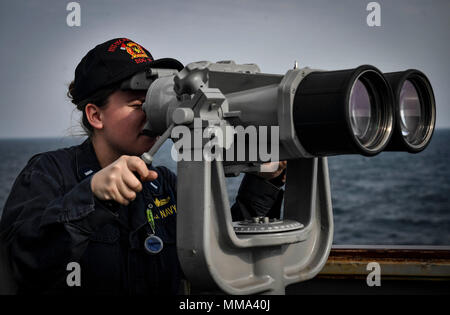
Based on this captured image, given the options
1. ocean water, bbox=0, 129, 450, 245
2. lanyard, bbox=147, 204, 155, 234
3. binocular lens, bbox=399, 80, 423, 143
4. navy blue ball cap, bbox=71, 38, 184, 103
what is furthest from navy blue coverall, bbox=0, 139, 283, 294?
ocean water, bbox=0, 129, 450, 245

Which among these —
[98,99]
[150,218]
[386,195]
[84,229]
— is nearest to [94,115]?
[98,99]

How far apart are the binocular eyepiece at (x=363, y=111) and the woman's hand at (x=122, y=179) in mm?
338

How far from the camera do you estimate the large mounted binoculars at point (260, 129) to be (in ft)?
3.83

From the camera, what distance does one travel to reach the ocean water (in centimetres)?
3197

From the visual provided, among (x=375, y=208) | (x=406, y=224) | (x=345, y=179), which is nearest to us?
(x=406, y=224)

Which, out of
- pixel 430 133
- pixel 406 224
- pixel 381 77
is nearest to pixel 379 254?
pixel 430 133

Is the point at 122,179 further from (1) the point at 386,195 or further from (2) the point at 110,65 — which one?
(1) the point at 386,195

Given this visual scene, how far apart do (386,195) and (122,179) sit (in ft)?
129

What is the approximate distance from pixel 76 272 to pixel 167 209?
36 centimetres

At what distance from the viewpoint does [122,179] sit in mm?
1220

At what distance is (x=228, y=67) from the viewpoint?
1.35 m

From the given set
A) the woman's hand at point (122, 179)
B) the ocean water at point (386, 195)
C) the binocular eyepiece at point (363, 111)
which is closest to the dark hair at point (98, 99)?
the woman's hand at point (122, 179)

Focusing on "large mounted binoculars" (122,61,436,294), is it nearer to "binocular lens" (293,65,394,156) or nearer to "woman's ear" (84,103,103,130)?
"binocular lens" (293,65,394,156)
